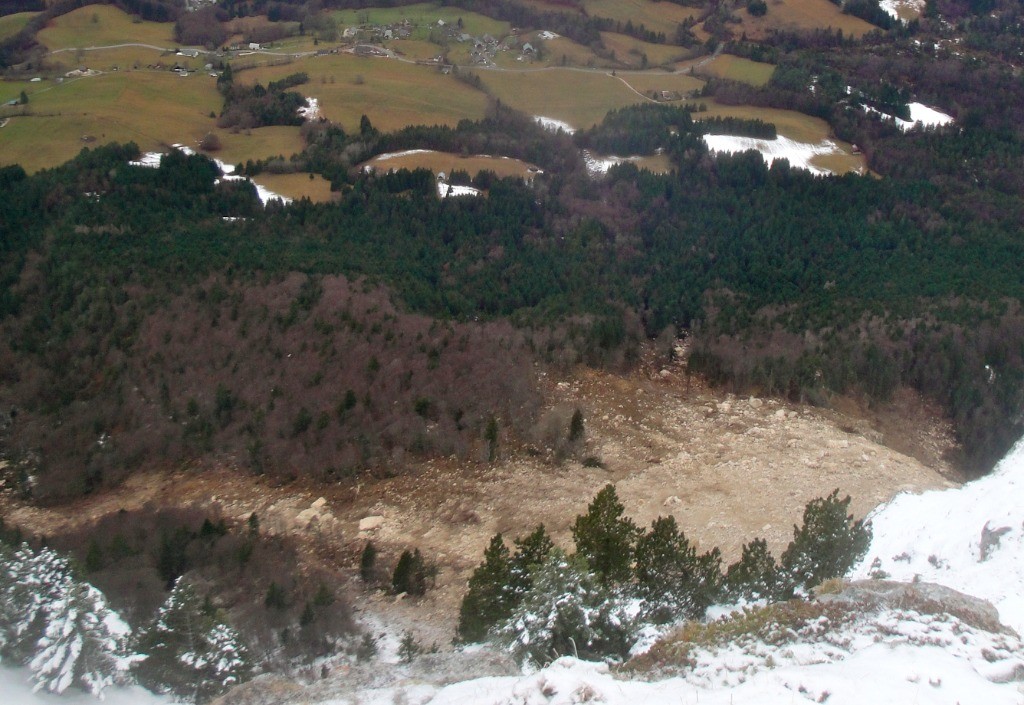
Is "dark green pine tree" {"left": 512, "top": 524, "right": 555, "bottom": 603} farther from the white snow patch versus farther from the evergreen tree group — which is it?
the white snow patch

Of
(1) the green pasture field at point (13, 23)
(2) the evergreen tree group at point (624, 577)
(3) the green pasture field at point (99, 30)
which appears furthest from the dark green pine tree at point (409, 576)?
(1) the green pasture field at point (13, 23)

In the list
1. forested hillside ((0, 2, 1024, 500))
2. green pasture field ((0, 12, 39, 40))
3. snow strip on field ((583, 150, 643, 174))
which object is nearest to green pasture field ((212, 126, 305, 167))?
forested hillside ((0, 2, 1024, 500))

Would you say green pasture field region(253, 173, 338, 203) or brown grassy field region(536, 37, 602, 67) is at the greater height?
brown grassy field region(536, 37, 602, 67)

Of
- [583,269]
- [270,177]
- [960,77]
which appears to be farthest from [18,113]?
[960,77]

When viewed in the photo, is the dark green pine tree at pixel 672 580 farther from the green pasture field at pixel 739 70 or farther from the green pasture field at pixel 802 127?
the green pasture field at pixel 739 70

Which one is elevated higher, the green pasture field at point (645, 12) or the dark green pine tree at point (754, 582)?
the green pasture field at point (645, 12)

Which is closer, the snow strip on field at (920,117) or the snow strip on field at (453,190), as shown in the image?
the snow strip on field at (453,190)

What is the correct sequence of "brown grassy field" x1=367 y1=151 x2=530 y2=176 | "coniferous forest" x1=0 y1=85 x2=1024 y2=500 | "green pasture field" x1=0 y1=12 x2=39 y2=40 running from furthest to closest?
"green pasture field" x1=0 y1=12 x2=39 y2=40
"brown grassy field" x1=367 y1=151 x2=530 y2=176
"coniferous forest" x1=0 y1=85 x2=1024 y2=500
